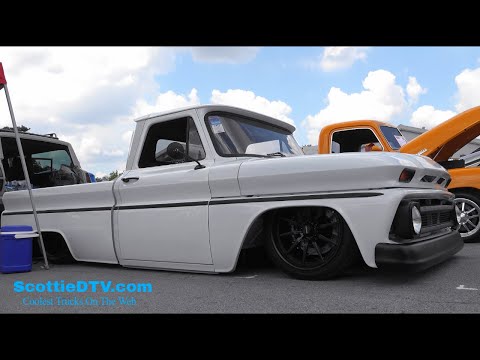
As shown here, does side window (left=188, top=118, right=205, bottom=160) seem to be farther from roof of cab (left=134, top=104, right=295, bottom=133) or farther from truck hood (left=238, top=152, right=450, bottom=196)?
truck hood (left=238, top=152, right=450, bottom=196)

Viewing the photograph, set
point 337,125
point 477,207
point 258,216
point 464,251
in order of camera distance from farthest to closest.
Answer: point 337,125
point 477,207
point 464,251
point 258,216

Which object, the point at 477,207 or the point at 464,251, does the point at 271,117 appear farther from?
the point at 477,207

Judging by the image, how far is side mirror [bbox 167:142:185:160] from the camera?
4254 mm

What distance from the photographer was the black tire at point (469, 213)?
5879 millimetres

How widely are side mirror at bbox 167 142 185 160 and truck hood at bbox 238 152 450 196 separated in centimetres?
78

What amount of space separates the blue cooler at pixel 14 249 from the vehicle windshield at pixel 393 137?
5246mm

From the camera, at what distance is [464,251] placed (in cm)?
507

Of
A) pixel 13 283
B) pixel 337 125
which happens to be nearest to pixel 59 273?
pixel 13 283

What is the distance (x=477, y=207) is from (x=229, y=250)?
3.94m

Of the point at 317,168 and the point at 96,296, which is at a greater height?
the point at 317,168

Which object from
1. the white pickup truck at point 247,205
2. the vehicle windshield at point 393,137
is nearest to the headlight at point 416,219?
the white pickup truck at point 247,205

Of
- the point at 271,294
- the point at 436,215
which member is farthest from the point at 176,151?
the point at 436,215

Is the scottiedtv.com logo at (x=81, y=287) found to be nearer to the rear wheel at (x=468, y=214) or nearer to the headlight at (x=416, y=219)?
the headlight at (x=416, y=219)

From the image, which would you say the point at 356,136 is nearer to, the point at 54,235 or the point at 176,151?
the point at 176,151
